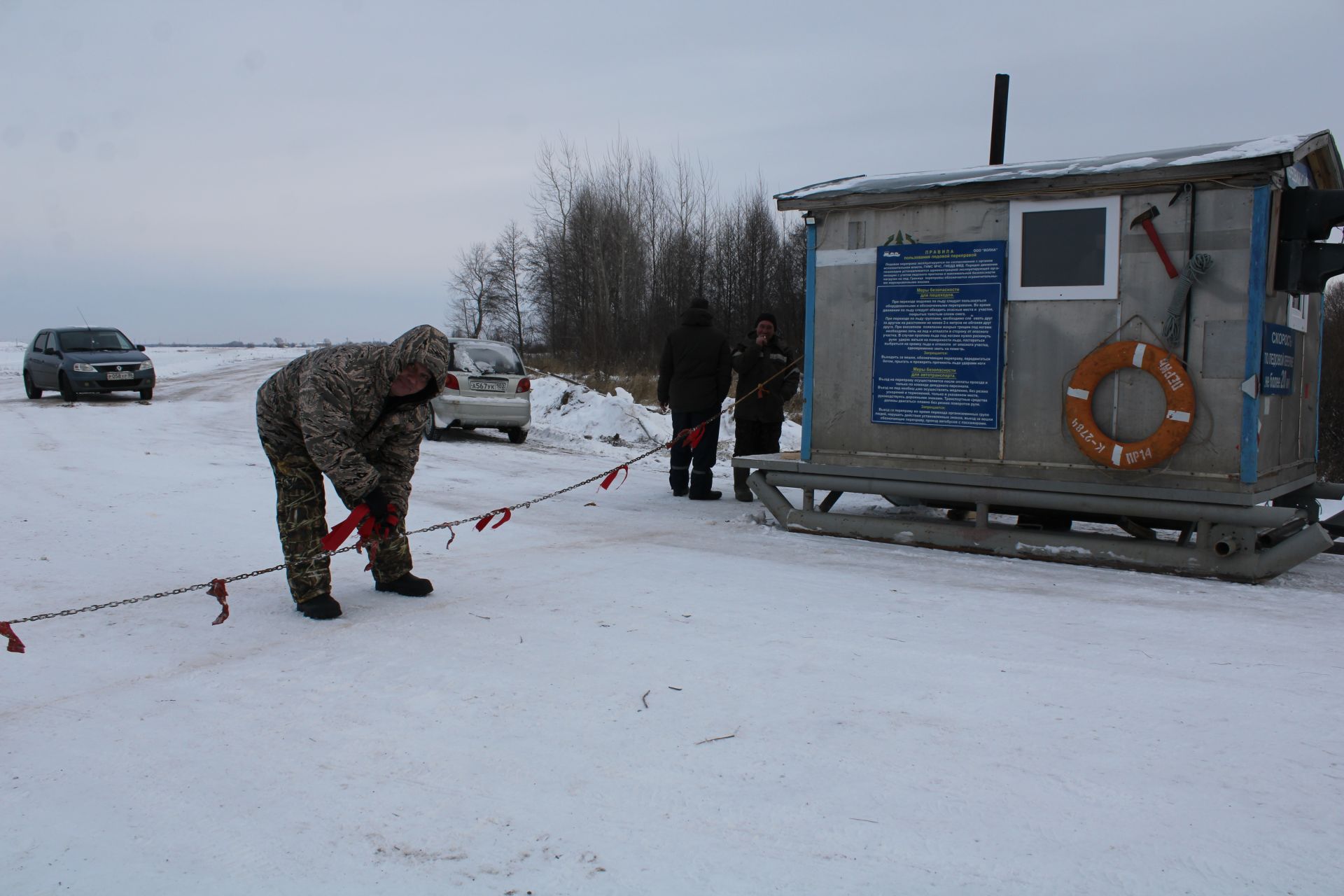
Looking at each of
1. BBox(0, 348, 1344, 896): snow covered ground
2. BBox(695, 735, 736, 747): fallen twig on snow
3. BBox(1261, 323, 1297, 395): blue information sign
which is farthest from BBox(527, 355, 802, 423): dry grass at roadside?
BBox(695, 735, 736, 747): fallen twig on snow

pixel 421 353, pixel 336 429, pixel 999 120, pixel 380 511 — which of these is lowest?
pixel 380 511

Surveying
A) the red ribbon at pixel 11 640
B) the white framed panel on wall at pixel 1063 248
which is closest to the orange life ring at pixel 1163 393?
the white framed panel on wall at pixel 1063 248

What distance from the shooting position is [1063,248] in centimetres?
652

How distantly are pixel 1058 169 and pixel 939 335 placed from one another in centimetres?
133

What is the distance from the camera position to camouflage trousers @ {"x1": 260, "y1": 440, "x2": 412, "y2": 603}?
484 cm

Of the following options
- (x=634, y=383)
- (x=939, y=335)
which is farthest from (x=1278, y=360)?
(x=634, y=383)

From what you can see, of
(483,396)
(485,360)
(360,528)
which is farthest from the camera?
(485,360)

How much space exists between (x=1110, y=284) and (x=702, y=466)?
399 cm

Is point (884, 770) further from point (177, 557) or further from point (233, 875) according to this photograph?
point (177, 557)

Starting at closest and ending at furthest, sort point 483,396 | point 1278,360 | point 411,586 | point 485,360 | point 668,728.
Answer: point 668,728, point 411,586, point 1278,360, point 483,396, point 485,360

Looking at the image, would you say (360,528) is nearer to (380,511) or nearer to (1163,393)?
(380,511)

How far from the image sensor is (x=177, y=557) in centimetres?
613

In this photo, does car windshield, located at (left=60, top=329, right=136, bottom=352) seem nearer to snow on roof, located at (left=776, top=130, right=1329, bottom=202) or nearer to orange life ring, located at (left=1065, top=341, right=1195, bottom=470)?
snow on roof, located at (left=776, top=130, right=1329, bottom=202)

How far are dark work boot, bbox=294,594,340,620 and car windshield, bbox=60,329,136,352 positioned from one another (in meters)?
17.4
